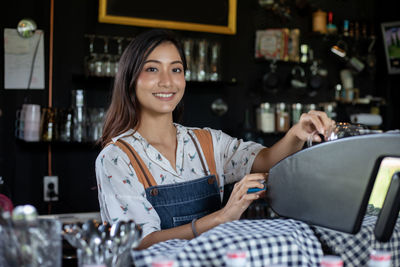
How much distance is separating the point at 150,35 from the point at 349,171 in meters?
1.06

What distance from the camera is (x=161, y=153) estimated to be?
6.37 ft

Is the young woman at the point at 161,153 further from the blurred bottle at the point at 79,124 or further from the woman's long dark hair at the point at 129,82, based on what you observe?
the blurred bottle at the point at 79,124

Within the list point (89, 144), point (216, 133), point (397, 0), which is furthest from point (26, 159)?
point (397, 0)

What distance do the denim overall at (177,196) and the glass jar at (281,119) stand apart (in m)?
2.39

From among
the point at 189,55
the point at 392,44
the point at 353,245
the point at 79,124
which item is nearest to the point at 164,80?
the point at 353,245

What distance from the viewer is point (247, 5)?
4.29 meters

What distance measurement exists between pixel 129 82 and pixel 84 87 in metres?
1.88

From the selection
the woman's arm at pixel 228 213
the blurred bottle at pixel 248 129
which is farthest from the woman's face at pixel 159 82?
the blurred bottle at pixel 248 129

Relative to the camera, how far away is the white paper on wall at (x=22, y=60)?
11.6ft

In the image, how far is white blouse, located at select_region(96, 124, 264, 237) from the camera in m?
1.61

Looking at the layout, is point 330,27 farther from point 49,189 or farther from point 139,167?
point 139,167

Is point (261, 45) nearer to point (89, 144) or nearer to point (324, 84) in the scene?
point (324, 84)

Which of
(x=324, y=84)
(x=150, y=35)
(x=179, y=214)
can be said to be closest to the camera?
(x=179, y=214)

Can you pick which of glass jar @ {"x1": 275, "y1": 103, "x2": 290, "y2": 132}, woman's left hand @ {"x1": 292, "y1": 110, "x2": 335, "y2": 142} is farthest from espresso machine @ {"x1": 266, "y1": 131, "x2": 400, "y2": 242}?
glass jar @ {"x1": 275, "y1": 103, "x2": 290, "y2": 132}
